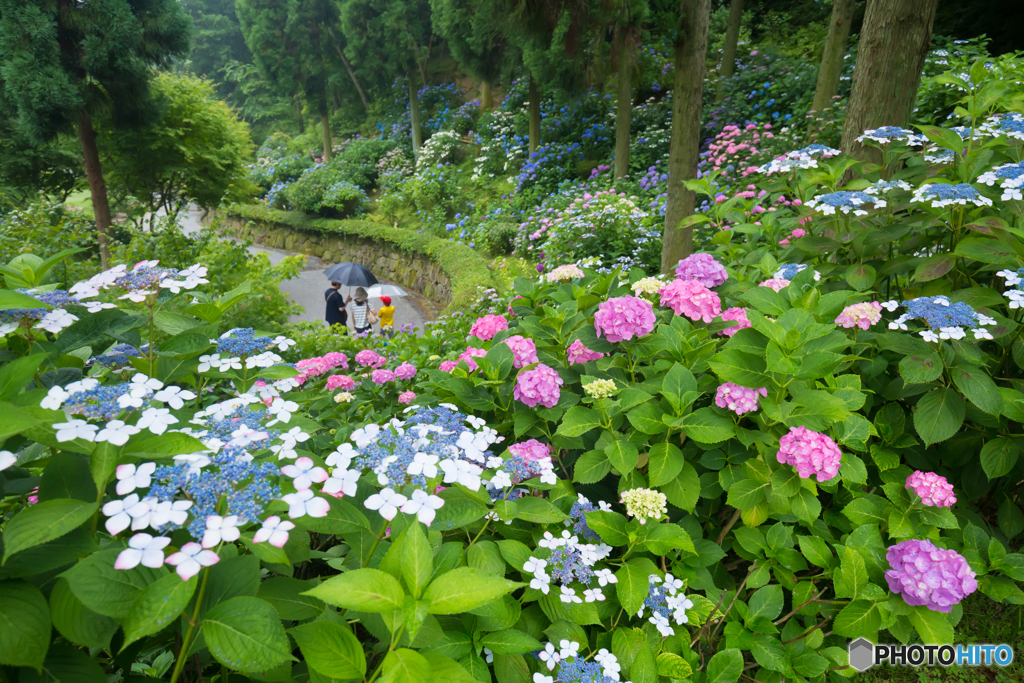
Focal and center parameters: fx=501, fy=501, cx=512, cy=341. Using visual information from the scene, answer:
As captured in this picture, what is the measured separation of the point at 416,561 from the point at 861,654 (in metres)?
1.44

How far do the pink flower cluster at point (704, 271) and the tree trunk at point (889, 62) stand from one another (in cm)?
225

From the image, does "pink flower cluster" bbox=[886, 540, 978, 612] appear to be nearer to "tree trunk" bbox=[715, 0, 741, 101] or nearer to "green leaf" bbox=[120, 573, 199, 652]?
"green leaf" bbox=[120, 573, 199, 652]

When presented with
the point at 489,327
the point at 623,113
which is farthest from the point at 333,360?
the point at 623,113

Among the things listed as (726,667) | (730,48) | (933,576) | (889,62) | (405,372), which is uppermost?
(730,48)

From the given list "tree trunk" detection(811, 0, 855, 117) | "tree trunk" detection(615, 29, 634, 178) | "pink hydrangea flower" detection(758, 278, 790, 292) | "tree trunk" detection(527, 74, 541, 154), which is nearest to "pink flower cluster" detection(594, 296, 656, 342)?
"pink hydrangea flower" detection(758, 278, 790, 292)

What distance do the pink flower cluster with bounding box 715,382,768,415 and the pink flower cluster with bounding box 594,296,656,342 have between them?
0.27 meters

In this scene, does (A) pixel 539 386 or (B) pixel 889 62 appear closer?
(A) pixel 539 386

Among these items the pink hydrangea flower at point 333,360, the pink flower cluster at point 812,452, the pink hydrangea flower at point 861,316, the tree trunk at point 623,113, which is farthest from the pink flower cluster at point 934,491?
the tree trunk at point 623,113

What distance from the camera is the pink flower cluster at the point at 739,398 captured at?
4.25 ft

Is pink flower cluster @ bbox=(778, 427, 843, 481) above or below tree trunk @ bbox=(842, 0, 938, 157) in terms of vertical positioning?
below

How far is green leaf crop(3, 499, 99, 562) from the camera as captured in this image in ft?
2.10

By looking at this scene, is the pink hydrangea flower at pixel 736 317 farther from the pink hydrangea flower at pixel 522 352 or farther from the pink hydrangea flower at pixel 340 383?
the pink hydrangea flower at pixel 340 383
